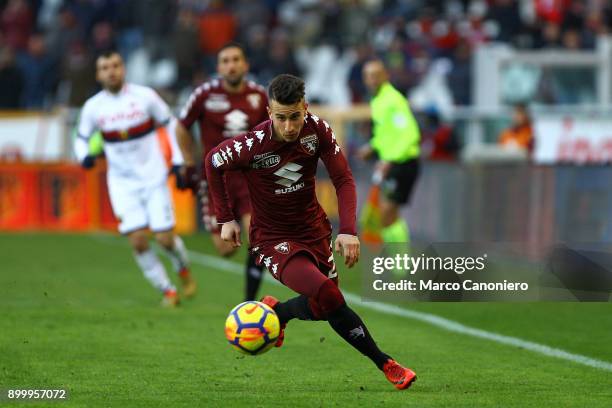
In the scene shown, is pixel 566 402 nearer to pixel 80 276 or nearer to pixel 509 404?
pixel 509 404

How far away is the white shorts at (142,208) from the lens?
12555 mm

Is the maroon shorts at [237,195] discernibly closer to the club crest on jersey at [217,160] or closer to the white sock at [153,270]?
the white sock at [153,270]

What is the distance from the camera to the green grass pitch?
7.66m

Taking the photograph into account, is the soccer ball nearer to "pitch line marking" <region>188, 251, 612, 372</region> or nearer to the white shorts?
"pitch line marking" <region>188, 251, 612, 372</region>

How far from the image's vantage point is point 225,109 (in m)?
11.6

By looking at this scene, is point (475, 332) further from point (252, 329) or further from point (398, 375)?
point (252, 329)

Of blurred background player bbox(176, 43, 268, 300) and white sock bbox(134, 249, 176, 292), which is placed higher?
blurred background player bbox(176, 43, 268, 300)

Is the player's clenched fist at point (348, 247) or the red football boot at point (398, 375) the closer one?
the player's clenched fist at point (348, 247)

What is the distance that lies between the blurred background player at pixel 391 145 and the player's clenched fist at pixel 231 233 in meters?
6.88

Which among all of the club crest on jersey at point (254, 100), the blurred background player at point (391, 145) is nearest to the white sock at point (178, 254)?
the club crest on jersey at point (254, 100)

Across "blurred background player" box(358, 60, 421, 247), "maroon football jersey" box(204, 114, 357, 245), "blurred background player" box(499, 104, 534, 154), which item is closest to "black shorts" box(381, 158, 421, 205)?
"blurred background player" box(358, 60, 421, 247)

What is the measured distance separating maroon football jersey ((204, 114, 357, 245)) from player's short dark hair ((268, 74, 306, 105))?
290 mm

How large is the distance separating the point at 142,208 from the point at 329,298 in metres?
5.11

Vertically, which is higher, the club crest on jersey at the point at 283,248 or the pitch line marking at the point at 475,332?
the club crest on jersey at the point at 283,248
